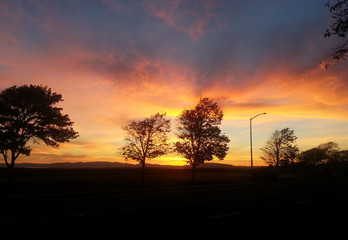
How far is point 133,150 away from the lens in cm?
3353

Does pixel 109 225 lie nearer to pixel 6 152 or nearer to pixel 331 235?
pixel 331 235

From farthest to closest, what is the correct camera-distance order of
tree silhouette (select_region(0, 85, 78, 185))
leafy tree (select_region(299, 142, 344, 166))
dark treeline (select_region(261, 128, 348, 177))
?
leafy tree (select_region(299, 142, 344, 166)) < dark treeline (select_region(261, 128, 348, 177)) < tree silhouette (select_region(0, 85, 78, 185))

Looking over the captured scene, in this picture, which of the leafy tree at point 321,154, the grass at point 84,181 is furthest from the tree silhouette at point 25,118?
the leafy tree at point 321,154

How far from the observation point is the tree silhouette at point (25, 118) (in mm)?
26219

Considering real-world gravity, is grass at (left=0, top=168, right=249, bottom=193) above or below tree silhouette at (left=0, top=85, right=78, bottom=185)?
below

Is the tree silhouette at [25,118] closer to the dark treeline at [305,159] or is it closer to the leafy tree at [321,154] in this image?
the dark treeline at [305,159]

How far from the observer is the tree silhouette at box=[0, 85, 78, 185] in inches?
1032

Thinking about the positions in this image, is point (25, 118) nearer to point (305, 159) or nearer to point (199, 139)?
point (199, 139)

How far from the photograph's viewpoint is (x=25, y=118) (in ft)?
88.9

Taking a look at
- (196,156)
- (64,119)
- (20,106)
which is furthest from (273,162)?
(20,106)

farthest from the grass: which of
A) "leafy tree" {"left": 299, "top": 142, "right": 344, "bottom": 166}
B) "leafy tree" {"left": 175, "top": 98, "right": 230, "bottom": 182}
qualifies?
"leafy tree" {"left": 299, "top": 142, "right": 344, "bottom": 166}

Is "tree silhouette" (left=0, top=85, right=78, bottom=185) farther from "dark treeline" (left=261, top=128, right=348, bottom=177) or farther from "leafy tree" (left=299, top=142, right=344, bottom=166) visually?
"leafy tree" (left=299, top=142, right=344, bottom=166)

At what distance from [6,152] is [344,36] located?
29091 mm

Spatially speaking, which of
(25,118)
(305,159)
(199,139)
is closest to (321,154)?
(305,159)
